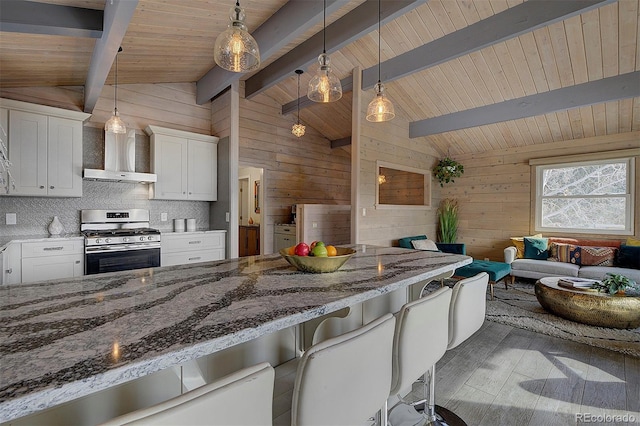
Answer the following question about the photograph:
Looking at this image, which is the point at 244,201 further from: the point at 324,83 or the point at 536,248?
the point at 536,248

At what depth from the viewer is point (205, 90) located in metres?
4.41

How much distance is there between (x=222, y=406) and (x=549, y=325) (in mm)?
3812

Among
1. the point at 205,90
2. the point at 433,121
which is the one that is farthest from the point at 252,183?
the point at 433,121

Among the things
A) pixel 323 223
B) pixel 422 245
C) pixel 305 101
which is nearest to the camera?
pixel 422 245

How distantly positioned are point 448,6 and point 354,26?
1040 mm

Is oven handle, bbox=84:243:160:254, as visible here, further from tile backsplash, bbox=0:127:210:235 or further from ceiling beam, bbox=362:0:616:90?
ceiling beam, bbox=362:0:616:90

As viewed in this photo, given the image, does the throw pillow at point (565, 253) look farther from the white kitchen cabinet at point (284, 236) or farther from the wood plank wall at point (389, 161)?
the white kitchen cabinet at point (284, 236)

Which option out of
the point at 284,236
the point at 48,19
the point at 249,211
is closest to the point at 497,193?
the point at 284,236

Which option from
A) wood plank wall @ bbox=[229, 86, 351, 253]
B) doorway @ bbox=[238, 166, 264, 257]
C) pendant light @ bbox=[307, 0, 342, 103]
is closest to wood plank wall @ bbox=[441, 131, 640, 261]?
wood plank wall @ bbox=[229, 86, 351, 253]

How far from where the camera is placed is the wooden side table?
308 cm

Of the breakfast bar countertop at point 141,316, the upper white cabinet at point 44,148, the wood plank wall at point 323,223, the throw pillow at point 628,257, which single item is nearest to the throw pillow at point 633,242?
the throw pillow at point 628,257

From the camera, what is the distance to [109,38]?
7.52 ft

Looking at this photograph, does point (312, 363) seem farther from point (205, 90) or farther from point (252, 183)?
point (252, 183)

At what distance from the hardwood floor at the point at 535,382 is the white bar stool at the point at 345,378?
17.1 inches
